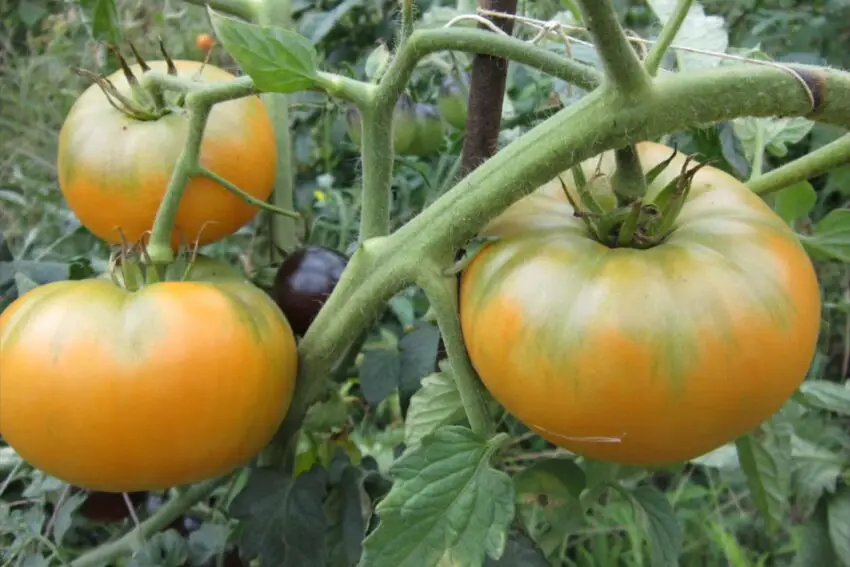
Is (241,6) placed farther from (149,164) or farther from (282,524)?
(282,524)

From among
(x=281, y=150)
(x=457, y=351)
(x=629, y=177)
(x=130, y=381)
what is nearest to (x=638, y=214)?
(x=629, y=177)

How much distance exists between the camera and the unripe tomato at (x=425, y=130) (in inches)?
40.3

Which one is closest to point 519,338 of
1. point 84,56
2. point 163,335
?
point 163,335

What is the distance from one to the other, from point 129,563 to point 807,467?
0.77 metres

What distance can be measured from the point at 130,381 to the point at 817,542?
80cm

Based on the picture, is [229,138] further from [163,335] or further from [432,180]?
[432,180]

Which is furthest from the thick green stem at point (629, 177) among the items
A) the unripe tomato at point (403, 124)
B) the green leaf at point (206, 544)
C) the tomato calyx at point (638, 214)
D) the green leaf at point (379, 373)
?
the green leaf at point (206, 544)

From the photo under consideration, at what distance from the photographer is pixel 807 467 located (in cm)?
97

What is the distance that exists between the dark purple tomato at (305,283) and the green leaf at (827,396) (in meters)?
0.55

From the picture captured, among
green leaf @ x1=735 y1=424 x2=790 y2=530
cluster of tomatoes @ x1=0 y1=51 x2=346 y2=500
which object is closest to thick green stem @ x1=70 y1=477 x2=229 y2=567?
cluster of tomatoes @ x1=0 y1=51 x2=346 y2=500

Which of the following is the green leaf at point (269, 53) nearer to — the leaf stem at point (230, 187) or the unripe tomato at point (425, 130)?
the leaf stem at point (230, 187)

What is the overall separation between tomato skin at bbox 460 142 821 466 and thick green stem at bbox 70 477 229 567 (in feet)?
1.28

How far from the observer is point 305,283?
30.0 inches

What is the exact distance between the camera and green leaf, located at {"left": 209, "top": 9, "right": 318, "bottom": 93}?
0.52m
